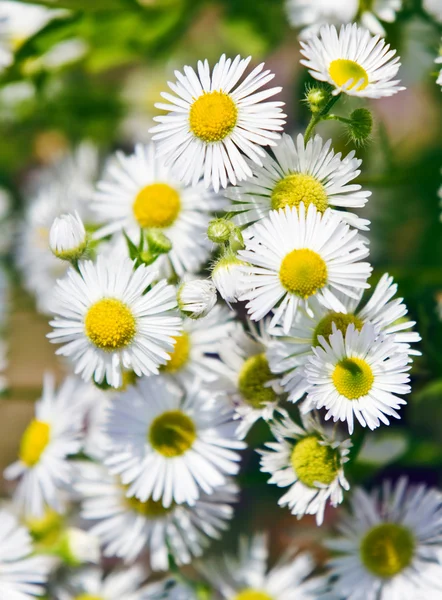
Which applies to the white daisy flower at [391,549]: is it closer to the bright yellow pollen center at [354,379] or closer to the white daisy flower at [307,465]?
the white daisy flower at [307,465]

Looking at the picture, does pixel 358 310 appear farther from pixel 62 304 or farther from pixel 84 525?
pixel 84 525

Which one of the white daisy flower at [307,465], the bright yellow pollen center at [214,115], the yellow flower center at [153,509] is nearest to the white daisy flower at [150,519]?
the yellow flower center at [153,509]

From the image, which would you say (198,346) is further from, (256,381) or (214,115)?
(214,115)

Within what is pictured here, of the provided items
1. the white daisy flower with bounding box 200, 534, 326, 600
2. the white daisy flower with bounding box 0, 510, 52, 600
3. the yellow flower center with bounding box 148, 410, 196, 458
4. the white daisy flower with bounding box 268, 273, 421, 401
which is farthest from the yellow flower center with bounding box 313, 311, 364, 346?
the white daisy flower with bounding box 0, 510, 52, 600

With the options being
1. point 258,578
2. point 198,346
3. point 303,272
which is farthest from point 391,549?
point 303,272

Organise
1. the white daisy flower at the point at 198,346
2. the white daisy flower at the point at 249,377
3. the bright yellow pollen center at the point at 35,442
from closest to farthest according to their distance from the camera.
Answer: the white daisy flower at the point at 249,377 < the white daisy flower at the point at 198,346 < the bright yellow pollen center at the point at 35,442

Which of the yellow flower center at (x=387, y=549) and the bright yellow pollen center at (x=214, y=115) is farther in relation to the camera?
the yellow flower center at (x=387, y=549)

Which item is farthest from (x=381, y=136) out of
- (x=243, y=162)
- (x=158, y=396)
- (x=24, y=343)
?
(x=24, y=343)

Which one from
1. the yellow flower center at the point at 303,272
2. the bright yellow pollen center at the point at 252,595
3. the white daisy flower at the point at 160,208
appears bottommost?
the bright yellow pollen center at the point at 252,595
